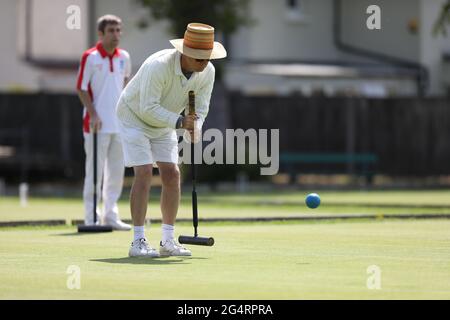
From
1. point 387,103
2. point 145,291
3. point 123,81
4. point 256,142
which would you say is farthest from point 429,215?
point 387,103

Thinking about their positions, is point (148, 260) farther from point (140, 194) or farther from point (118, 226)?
point (118, 226)

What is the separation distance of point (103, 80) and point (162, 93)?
132 inches

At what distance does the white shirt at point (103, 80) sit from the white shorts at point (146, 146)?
300cm

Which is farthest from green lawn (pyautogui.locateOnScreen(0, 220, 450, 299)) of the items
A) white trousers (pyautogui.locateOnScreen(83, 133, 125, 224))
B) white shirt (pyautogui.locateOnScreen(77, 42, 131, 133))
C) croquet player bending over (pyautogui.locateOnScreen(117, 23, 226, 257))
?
white shirt (pyautogui.locateOnScreen(77, 42, 131, 133))

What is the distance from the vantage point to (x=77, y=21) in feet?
57.1

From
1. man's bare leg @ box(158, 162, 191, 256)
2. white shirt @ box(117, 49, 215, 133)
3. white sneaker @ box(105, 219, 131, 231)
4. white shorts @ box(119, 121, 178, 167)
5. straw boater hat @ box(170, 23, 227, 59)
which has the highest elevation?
straw boater hat @ box(170, 23, 227, 59)

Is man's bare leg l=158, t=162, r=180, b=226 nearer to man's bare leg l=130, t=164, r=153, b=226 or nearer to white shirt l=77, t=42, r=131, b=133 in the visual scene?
man's bare leg l=130, t=164, r=153, b=226

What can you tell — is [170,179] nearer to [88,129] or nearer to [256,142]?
[88,129]

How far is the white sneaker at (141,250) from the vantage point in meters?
9.89

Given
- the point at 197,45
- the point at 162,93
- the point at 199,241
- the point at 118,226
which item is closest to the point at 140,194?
the point at 199,241

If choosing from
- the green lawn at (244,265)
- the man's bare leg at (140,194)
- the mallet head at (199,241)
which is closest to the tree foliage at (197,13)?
the green lawn at (244,265)

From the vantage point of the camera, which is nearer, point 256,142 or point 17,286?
point 17,286

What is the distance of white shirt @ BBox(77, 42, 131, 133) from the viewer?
522 inches
